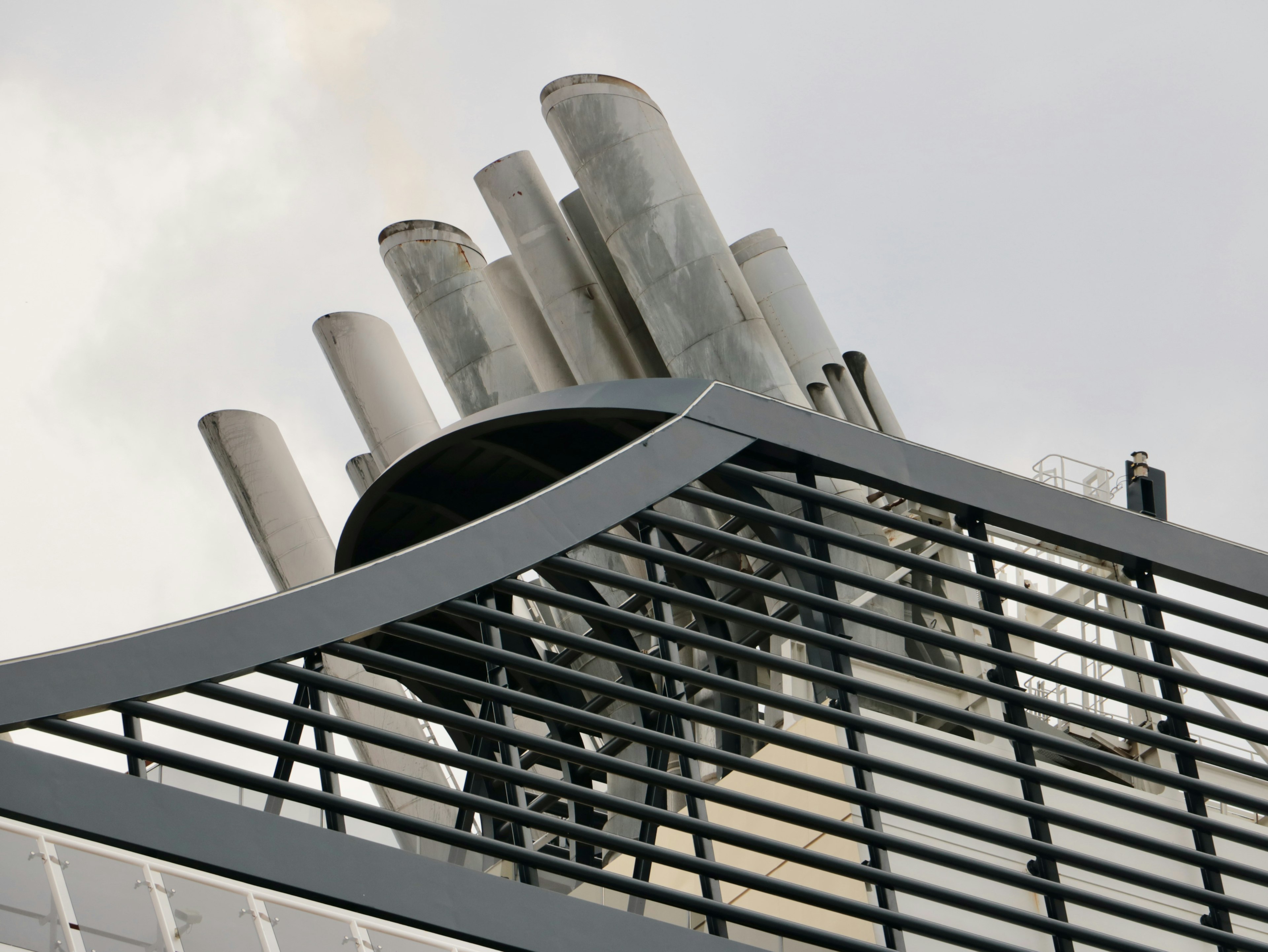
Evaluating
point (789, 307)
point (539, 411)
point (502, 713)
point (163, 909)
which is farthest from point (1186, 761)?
point (789, 307)

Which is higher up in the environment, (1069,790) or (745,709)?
(745,709)

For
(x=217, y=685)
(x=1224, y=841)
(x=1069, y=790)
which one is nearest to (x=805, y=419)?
(x=1069, y=790)

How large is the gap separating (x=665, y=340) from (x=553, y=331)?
277 cm

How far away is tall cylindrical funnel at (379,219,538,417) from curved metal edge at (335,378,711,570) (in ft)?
30.9

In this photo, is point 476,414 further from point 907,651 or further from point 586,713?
point 907,651

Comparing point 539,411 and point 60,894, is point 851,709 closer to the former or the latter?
point 539,411

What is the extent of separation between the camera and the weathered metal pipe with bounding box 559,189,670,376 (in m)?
19.8

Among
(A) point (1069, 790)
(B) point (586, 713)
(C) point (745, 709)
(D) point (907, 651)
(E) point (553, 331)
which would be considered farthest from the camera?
(E) point (553, 331)

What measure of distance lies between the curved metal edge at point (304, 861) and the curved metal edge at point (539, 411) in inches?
131

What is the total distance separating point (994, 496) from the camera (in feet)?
30.5

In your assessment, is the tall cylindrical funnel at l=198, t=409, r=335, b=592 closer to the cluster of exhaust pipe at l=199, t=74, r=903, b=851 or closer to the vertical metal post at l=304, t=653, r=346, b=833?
the cluster of exhaust pipe at l=199, t=74, r=903, b=851

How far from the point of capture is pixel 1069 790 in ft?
27.0

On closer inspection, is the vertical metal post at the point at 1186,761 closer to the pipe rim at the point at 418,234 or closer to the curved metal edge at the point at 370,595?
the curved metal edge at the point at 370,595

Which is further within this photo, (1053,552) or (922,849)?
(1053,552)
